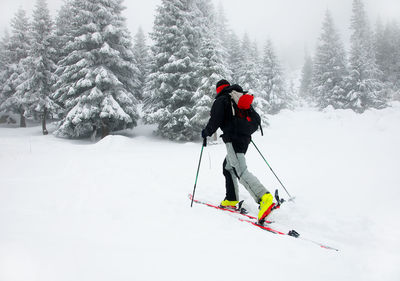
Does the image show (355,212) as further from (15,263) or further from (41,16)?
(41,16)

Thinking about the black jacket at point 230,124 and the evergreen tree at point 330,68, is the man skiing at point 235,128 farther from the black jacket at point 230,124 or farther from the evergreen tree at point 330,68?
the evergreen tree at point 330,68

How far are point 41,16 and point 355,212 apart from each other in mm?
27722

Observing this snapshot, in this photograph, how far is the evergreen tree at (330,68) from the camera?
96.9 ft

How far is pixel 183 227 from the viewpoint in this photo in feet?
10.0

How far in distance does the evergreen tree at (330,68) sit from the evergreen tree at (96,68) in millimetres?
26692

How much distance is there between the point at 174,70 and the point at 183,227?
1463cm

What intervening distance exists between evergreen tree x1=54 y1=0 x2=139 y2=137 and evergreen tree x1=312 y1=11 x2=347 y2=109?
26.7 m

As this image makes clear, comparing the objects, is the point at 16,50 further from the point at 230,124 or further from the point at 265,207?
the point at 265,207

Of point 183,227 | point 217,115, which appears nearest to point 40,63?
point 217,115

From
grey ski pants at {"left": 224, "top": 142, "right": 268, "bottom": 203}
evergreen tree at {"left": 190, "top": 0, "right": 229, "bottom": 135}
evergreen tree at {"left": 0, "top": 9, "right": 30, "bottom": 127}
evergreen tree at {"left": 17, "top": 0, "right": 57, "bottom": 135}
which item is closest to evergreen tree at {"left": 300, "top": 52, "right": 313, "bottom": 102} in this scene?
evergreen tree at {"left": 190, "top": 0, "right": 229, "bottom": 135}

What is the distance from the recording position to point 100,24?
623 inches

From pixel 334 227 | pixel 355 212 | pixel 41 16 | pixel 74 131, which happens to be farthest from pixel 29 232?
pixel 41 16

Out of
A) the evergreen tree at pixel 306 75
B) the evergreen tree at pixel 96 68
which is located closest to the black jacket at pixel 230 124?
the evergreen tree at pixel 96 68

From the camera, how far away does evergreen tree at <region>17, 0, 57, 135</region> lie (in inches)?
808
